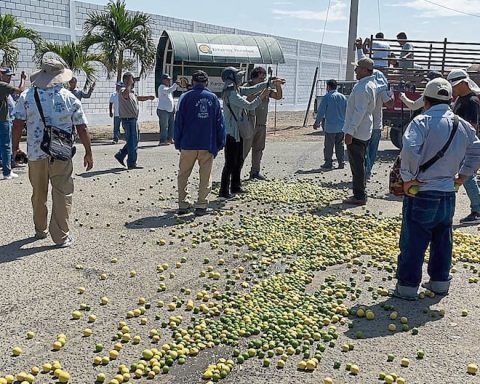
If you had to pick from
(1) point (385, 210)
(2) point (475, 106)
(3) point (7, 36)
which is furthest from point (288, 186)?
(3) point (7, 36)

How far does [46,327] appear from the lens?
521 centimetres

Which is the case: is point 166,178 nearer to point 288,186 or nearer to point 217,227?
point 288,186

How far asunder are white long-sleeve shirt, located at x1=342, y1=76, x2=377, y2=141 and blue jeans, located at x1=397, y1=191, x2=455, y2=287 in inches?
156

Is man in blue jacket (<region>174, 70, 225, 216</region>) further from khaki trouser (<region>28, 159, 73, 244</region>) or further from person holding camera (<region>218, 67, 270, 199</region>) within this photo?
khaki trouser (<region>28, 159, 73, 244</region>)

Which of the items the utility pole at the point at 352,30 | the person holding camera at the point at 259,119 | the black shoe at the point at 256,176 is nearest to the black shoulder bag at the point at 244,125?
the person holding camera at the point at 259,119

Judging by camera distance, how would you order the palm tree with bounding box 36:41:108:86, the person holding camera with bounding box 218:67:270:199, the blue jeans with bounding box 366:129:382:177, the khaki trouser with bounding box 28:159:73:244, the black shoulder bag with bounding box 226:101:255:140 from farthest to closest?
1. the palm tree with bounding box 36:41:108:86
2. the blue jeans with bounding box 366:129:382:177
3. the black shoulder bag with bounding box 226:101:255:140
4. the person holding camera with bounding box 218:67:270:199
5. the khaki trouser with bounding box 28:159:73:244

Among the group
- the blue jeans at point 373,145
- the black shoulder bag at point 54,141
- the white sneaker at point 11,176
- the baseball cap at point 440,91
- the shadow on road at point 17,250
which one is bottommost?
the shadow on road at point 17,250

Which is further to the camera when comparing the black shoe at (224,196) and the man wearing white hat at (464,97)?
the black shoe at (224,196)

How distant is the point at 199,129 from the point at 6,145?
15.6 feet

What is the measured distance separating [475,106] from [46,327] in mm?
6583

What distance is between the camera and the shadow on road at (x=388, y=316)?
5.25m

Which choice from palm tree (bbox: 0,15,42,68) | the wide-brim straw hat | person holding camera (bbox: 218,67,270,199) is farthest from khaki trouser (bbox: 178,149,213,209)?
palm tree (bbox: 0,15,42,68)

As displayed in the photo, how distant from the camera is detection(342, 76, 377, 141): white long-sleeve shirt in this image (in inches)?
378

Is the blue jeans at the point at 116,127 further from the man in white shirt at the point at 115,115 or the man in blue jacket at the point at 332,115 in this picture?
the man in blue jacket at the point at 332,115
